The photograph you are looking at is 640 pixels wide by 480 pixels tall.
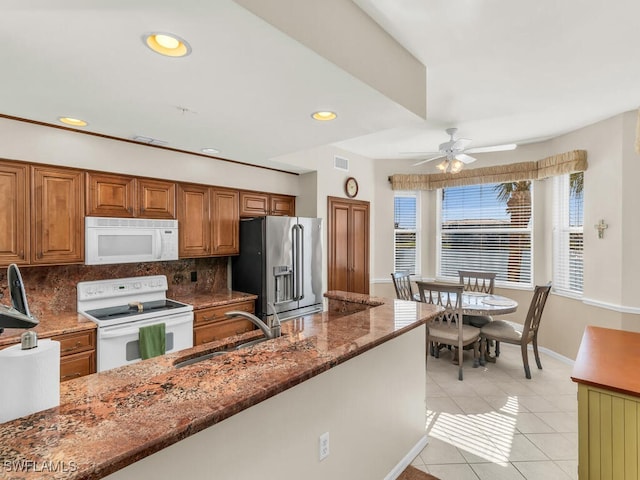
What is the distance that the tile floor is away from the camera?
220 centimetres

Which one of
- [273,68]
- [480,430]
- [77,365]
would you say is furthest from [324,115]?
[480,430]

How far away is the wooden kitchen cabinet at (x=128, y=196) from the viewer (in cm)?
281

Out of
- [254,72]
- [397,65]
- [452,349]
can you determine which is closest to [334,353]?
[254,72]

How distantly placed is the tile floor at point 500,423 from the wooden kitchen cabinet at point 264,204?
8.76 feet

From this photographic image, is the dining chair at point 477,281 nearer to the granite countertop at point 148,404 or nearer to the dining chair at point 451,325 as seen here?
the dining chair at point 451,325

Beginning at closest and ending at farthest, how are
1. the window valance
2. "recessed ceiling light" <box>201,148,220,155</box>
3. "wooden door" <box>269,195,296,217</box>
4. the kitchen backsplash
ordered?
the kitchen backsplash < "recessed ceiling light" <box>201,148,220,155</box> < the window valance < "wooden door" <box>269,195,296,217</box>

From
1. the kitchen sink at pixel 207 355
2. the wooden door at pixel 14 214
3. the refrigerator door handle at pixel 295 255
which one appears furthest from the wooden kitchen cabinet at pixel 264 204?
the kitchen sink at pixel 207 355

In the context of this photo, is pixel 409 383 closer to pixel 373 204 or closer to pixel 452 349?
pixel 452 349

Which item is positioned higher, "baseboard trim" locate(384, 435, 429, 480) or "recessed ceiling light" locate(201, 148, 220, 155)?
"recessed ceiling light" locate(201, 148, 220, 155)

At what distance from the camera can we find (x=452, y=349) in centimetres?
429

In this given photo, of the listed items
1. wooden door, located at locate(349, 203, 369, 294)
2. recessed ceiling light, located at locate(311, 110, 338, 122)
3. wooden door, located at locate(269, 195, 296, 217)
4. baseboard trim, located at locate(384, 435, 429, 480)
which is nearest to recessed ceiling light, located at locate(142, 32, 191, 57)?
recessed ceiling light, located at locate(311, 110, 338, 122)

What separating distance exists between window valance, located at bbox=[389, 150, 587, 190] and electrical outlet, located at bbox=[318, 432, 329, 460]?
13.7ft

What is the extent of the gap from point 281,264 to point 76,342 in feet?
6.25

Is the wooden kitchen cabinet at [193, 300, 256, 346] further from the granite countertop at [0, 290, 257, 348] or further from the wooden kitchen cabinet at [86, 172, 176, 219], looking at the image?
the wooden kitchen cabinet at [86, 172, 176, 219]
